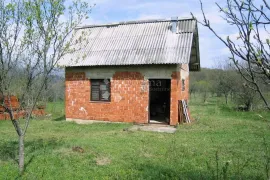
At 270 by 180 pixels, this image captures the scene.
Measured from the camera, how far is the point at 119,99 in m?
13.0

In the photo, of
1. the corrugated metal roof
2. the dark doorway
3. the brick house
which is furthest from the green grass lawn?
the dark doorway

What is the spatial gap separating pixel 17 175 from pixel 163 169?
3162 mm

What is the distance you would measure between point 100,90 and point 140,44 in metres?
3.15

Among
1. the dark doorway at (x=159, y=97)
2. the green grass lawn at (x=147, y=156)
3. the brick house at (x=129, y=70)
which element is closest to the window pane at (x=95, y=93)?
the brick house at (x=129, y=70)

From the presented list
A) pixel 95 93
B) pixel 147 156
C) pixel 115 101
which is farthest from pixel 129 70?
pixel 147 156

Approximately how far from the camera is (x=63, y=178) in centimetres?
540

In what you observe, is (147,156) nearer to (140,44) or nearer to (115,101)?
(115,101)

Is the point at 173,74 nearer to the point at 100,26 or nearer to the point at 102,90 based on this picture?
the point at 102,90

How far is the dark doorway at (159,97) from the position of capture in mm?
15836

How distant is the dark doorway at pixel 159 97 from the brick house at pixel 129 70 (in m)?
2.42

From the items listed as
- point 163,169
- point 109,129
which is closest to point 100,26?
point 109,129

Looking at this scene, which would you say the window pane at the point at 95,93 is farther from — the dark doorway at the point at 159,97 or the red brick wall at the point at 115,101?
the dark doorway at the point at 159,97

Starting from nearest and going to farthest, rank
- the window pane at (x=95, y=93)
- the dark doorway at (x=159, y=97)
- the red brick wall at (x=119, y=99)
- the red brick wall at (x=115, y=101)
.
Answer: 1. the red brick wall at (x=119, y=99)
2. the red brick wall at (x=115, y=101)
3. the window pane at (x=95, y=93)
4. the dark doorway at (x=159, y=97)

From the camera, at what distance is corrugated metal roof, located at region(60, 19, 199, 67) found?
475 inches
